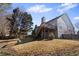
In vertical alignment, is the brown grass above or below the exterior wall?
below

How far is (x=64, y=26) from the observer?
3191 mm

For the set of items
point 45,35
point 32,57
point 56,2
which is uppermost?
point 56,2

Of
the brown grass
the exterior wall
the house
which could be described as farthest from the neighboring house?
the exterior wall

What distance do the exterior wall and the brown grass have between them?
0.43 ft

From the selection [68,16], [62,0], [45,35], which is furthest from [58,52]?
[62,0]

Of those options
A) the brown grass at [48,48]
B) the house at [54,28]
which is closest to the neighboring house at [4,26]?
the brown grass at [48,48]

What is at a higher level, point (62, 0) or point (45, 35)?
point (62, 0)

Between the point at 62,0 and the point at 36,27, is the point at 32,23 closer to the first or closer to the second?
the point at 36,27

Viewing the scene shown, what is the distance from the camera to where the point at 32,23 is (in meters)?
3.17

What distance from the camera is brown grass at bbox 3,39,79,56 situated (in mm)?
3146

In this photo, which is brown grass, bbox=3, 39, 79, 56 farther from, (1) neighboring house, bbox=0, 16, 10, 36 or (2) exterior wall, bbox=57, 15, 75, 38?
(1) neighboring house, bbox=0, 16, 10, 36

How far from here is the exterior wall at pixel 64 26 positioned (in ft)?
10.4

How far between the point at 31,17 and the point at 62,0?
1.67 feet

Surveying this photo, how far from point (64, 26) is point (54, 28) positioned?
0.49 ft
